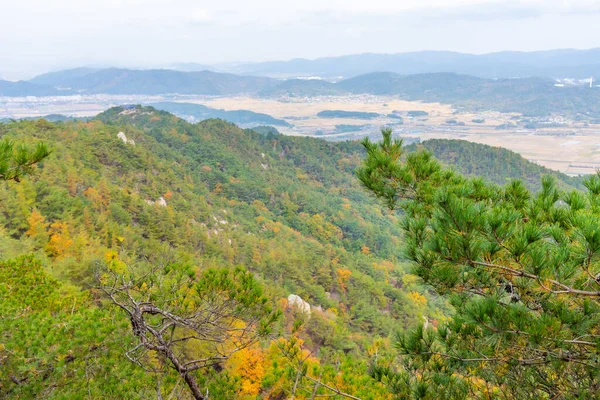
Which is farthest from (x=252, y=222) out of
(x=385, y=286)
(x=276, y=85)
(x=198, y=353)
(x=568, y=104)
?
(x=276, y=85)

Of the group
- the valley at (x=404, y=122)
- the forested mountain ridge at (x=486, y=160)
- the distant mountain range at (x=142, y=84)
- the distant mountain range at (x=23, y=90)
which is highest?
the distant mountain range at (x=142, y=84)

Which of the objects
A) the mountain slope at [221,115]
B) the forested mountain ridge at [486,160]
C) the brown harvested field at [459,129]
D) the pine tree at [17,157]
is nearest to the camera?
the pine tree at [17,157]

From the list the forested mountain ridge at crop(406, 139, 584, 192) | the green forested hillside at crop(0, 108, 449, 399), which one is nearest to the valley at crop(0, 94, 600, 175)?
the forested mountain ridge at crop(406, 139, 584, 192)

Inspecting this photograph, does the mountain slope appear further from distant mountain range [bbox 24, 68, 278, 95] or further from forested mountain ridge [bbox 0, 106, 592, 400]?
forested mountain ridge [bbox 0, 106, 592, 400]

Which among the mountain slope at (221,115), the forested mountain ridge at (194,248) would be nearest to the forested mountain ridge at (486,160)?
the forested mountain ridge at (194,248)

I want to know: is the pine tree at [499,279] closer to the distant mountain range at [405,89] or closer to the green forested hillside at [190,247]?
the green forested hillside at [190,247]

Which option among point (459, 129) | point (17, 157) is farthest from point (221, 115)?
point (17, 157)

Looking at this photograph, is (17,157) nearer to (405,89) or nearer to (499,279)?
(499,279)
